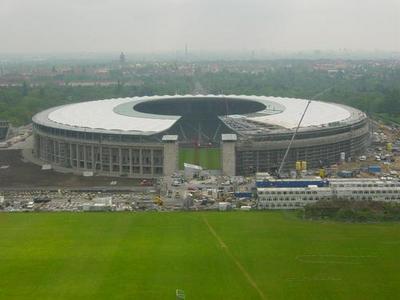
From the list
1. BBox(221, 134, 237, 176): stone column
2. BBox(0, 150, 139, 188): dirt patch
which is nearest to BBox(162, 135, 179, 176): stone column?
BBox(0, 150, 139, 188): dirt patch

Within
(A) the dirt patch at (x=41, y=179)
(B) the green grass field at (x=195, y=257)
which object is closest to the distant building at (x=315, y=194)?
(B) the green grass field at (x=195, y=257)

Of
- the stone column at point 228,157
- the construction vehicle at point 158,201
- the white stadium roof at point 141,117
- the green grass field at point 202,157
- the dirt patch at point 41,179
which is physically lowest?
the dirt patch at point 41,179

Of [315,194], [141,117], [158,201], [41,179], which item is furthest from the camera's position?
[141,117]

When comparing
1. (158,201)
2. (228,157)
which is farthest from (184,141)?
(158,201)

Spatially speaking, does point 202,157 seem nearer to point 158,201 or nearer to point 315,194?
point 158,201

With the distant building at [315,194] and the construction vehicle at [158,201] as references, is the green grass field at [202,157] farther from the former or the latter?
the distant building at [315,194]
